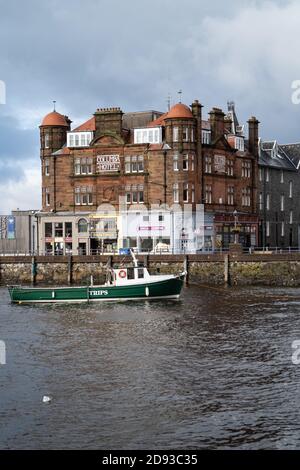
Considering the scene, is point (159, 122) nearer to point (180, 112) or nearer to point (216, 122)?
point (180, 112)

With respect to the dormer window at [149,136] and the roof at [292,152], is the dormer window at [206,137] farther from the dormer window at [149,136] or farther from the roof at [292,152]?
the roof at [292,152]

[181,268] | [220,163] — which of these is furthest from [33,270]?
[220,163]

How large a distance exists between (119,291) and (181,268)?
19.3 metres

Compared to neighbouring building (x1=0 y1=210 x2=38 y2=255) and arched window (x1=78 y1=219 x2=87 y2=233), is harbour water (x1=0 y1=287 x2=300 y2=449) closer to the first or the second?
arched window (x1=78 y1=219 x2=87 y2=233)

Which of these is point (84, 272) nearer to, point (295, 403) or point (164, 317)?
point (164, 317)

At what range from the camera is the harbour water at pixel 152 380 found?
988 inches

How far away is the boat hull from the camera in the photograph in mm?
63438

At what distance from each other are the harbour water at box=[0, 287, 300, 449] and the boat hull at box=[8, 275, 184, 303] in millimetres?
7840

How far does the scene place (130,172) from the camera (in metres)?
97.8

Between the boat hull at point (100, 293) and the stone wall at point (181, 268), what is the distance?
16.1 metres

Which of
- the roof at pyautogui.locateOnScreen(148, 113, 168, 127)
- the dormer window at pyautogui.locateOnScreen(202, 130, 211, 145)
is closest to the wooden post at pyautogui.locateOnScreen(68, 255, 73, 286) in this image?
the roof at pyautogui.locateOnScreen(148, 113, 168, 127)

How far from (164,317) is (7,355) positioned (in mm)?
16716

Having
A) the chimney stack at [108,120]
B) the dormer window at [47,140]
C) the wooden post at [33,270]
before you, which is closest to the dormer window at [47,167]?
the dormer window at [47,140]

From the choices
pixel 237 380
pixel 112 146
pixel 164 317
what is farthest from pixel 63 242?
pixel 237 380
